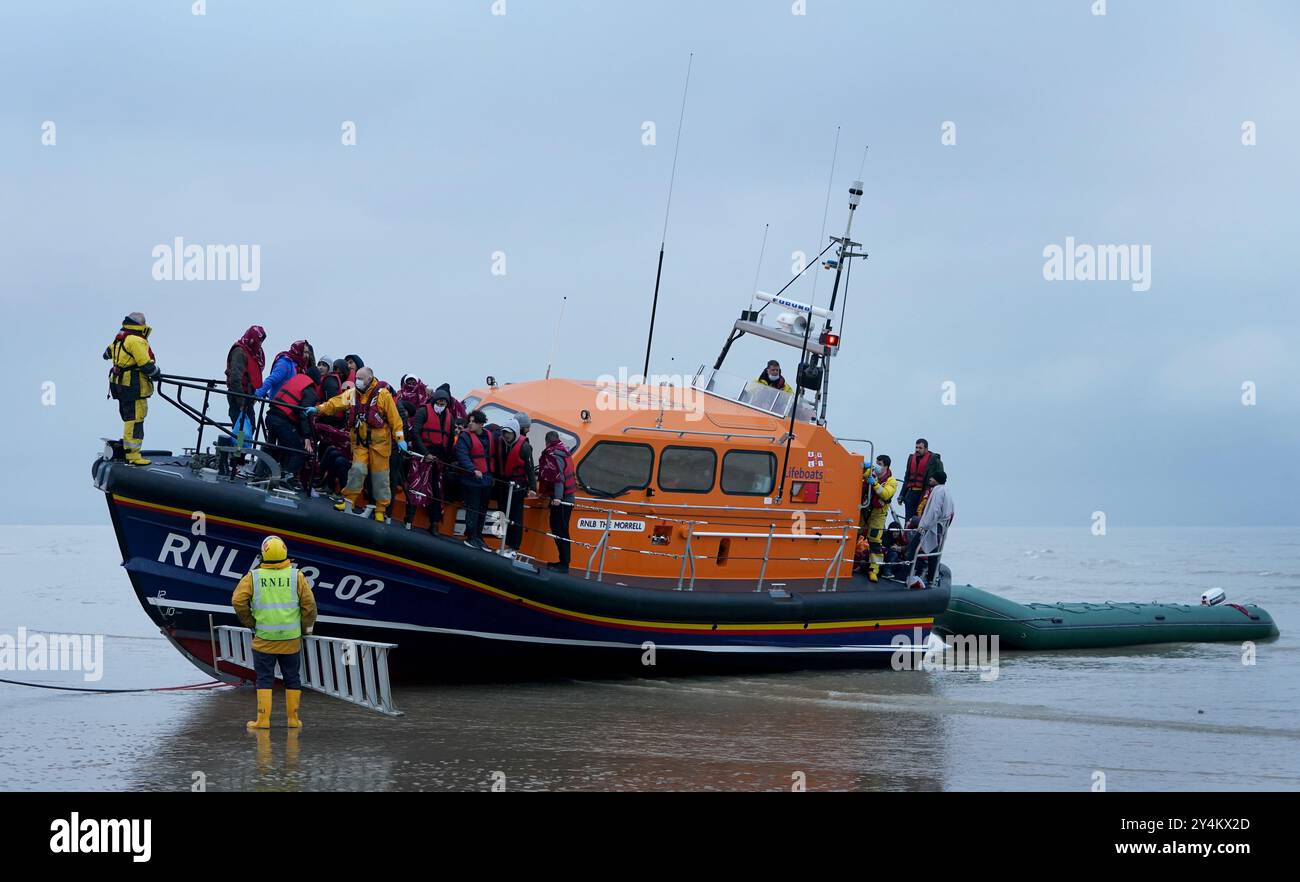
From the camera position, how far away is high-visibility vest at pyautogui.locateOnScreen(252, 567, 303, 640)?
8.58 m

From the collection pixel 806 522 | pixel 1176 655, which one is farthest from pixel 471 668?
pixel 1176 655

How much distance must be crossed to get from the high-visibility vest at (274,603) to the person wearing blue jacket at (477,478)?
6.22 ft

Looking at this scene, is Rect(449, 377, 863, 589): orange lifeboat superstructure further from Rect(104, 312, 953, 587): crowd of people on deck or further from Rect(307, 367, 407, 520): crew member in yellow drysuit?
Rect(307, 367, 407, 520): crew member in yellow drysuit

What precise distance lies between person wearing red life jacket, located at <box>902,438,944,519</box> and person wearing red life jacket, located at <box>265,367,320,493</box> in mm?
6407

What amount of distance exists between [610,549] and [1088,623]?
7.10 meters

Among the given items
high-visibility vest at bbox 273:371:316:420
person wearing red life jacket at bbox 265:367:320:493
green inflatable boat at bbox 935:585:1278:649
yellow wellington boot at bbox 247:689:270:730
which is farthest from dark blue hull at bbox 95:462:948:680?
green inflatable boat at bbox 935:585:1278:649

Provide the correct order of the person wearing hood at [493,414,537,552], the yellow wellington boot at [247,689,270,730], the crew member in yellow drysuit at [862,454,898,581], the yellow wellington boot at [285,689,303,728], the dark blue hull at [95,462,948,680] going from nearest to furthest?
the yellow wellington boot at [247,689,270,730], the yellow wellington boot at [285,689,303,728], the dark blue hull at [95,462,948,680], the person wearing hood at [493,414,537,552], the crew member in yellow drysuit at [862,454,898,581]

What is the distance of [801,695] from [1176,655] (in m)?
6.13

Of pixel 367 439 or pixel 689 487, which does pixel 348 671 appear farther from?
pixel 689 487

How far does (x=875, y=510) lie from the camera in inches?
505

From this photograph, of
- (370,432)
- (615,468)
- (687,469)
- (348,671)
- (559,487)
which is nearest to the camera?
(348,671)

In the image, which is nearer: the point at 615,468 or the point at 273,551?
the point at 273,551

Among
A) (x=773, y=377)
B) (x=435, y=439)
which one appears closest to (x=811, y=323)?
(x=773, y=377)

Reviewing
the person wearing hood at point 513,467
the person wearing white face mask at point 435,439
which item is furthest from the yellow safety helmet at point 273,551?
the person wearing hood at point 513,467
